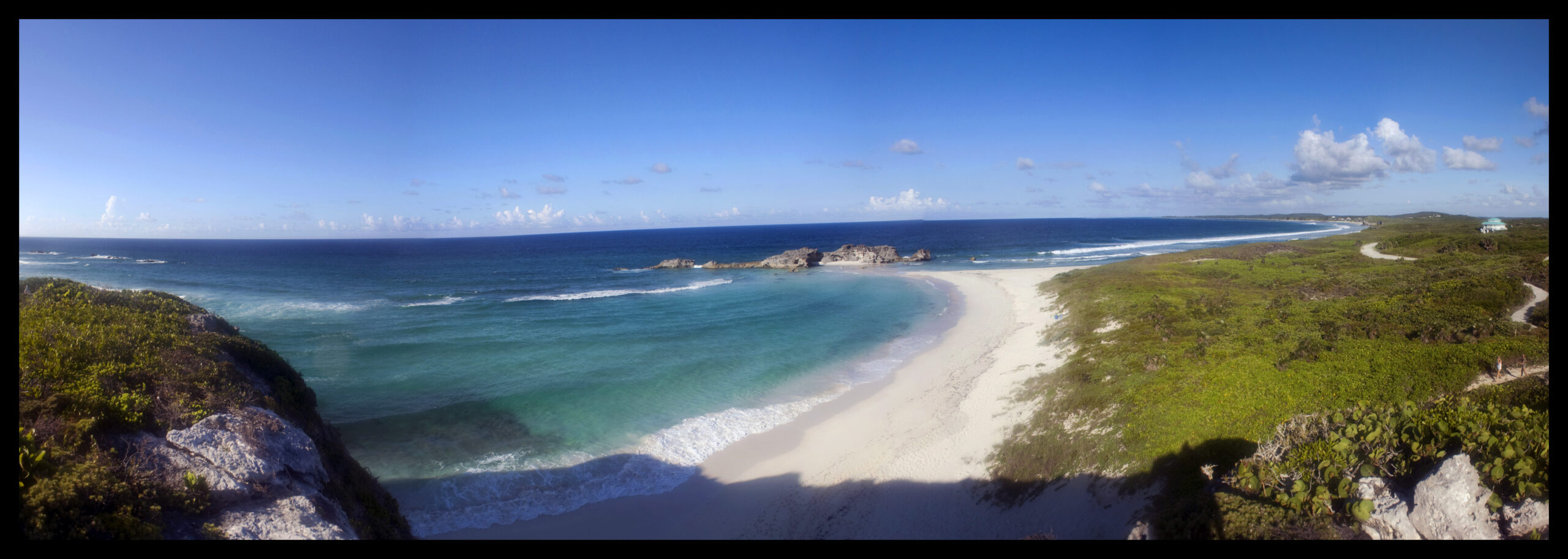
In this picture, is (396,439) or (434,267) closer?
(396,439)

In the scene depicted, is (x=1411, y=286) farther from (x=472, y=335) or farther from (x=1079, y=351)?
(x=472, y=335)

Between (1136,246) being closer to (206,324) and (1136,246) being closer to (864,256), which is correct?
(864,256)

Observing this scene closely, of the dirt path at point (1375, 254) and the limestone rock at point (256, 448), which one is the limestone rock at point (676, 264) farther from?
the dirt path at point (1375, 254)

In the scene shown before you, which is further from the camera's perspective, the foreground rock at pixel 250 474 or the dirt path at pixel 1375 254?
the dirt path at pixel 1375 254

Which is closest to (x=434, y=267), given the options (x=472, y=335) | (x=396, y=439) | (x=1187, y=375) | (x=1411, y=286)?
(x=472, y=335)

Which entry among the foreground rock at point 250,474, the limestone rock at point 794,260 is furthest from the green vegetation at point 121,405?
the limestone rock at point 794,260

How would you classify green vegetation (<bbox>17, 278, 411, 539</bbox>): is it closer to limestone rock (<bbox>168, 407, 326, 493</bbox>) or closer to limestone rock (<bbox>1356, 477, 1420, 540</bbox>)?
limestone rock (<bbox>168, 407, 326, 493</bbox>)
